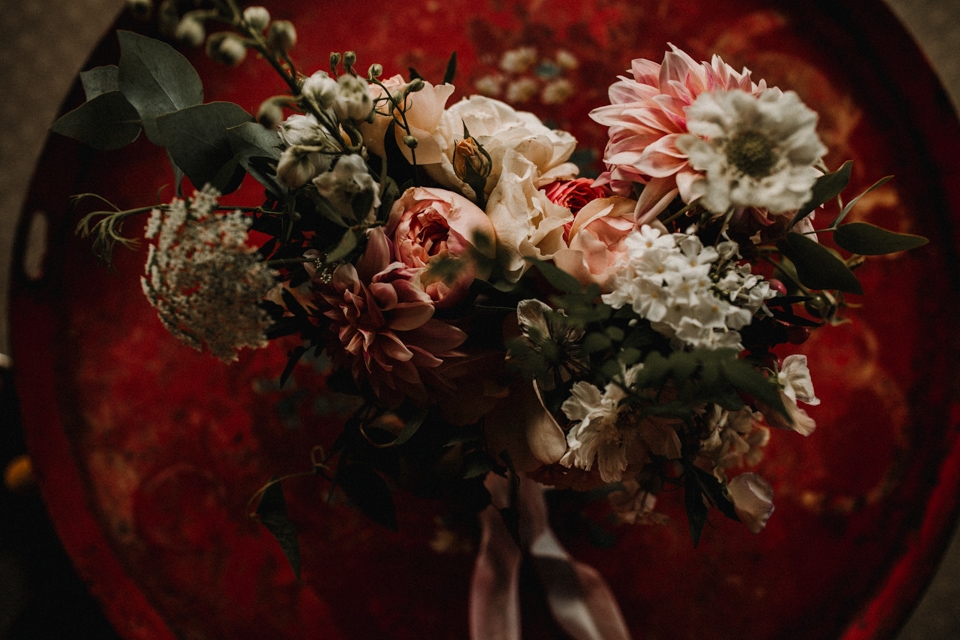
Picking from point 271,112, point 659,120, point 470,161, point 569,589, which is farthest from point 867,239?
point 569,589

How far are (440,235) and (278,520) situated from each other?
0.89 ft

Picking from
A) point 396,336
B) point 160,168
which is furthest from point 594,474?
point 160,168

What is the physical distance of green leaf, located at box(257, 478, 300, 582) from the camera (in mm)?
470

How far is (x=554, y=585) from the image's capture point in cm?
71

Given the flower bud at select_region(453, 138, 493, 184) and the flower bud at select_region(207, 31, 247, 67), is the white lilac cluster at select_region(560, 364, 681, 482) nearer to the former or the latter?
the flower bud at select_region(453, 138, 493, 184)

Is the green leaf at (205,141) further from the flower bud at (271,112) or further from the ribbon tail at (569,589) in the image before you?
the ribbon tail at (569,589)

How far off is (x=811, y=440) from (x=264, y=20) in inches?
29.2

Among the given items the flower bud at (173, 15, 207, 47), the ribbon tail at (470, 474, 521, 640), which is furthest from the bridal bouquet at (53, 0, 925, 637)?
the ribbon tail at (470, 474, 521, 640)

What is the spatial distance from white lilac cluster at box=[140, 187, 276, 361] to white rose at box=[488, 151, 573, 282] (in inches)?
5.9

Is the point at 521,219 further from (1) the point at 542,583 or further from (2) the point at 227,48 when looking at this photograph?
(1) the point at 542,583

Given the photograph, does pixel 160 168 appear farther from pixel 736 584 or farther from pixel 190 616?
pixel 736 584

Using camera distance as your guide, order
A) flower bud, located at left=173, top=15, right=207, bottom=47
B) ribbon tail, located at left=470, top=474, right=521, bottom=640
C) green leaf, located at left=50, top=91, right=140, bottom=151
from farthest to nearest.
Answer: ribbon tail, located at left=470, top=474, right=521, bottom=640 → green leaf, located at left=50, top=91, right=140, bottom=151 → flower bud, located at left=173, top=15, right=207, bottom=47

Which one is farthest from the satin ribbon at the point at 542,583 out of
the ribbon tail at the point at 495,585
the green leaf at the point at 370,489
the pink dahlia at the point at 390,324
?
the pink dahlia at the point at 390,324

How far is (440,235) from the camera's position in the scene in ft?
1.33
